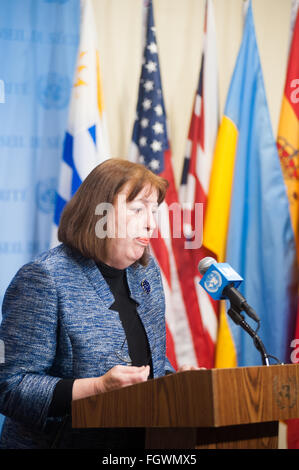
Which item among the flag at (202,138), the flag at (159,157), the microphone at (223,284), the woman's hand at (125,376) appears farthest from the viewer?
the flag at (202,138)

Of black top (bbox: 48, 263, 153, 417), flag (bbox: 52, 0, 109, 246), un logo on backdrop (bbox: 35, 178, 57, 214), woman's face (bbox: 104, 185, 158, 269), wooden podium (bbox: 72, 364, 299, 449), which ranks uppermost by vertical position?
flag (bbox: 52, 0, 109, 246)

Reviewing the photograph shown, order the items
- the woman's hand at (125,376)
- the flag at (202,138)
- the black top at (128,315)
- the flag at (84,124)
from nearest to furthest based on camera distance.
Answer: the woman's hand at (125,376) → the black top at (128,315) → the flag at (84,124) → the flag at (202,138)

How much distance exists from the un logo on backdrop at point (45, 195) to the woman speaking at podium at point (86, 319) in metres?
1.24

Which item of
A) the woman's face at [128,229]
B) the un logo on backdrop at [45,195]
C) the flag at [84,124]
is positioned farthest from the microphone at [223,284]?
the un logo on backdrop at [45,195]

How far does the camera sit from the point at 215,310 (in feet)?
10.2

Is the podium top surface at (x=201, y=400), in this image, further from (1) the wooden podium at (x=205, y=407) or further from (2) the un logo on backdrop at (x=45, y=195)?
(2) the un logo on backdrop at (x=45, y=195)

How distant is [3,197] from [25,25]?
3.15 ft

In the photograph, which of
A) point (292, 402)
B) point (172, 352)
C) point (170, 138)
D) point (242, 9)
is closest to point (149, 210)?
point (292, 402)

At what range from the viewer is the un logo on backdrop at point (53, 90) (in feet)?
10.2

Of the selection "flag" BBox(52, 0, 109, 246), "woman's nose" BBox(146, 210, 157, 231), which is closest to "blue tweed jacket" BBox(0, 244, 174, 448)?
"woman's nose" BBox(146, 210, 157, 231)

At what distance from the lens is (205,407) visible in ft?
3.54

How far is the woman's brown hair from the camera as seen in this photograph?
1.77 m

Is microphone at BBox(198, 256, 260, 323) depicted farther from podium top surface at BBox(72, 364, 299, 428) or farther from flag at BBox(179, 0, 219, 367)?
flag at BBox(179, 0, 219, 367)

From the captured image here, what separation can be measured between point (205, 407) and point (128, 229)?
833 mm
